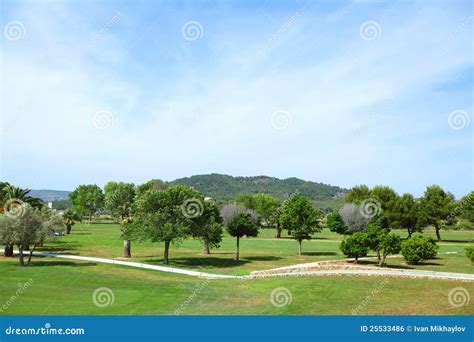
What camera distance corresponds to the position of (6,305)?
22.4 metres

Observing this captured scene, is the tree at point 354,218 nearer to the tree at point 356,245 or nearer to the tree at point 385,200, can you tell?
the tree at point 385,200

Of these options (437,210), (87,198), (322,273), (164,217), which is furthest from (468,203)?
(87,198)

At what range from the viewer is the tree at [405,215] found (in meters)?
77.6

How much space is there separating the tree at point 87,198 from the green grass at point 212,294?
129m

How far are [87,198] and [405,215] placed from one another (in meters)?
120

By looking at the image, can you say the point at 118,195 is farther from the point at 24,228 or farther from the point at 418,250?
the point at 418,250

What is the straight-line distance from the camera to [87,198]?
159 metres

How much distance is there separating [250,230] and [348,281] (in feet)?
61.4

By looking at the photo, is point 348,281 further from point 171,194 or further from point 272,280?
point 171,194

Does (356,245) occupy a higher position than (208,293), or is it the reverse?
(356,245)

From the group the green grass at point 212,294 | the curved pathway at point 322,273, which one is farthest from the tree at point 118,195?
the green grass at point 212,294

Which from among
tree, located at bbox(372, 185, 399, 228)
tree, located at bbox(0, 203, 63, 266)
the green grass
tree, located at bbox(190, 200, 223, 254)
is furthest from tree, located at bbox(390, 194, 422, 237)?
tree, located at bbox(0, 203, 63, 266)
